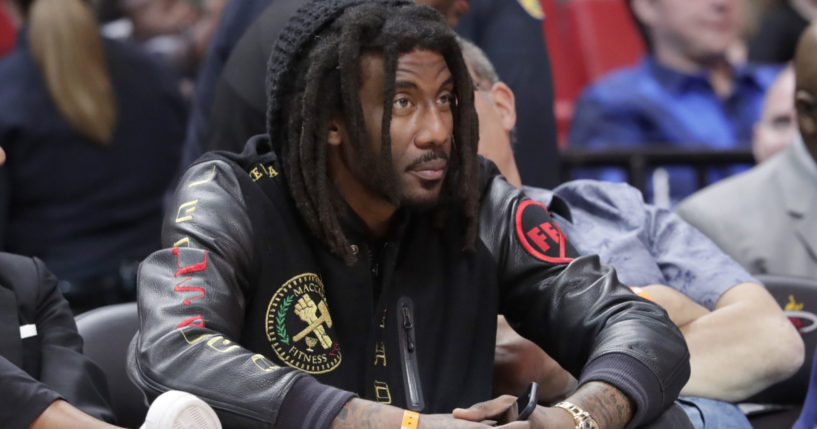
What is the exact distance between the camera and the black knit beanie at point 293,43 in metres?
2.29

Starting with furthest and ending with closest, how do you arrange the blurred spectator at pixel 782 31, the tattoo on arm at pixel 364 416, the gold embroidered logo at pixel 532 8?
the blurred spectator at pixel 782 31 → the gold embroidered logo at pixel 532 8 → the tattoo on arm at pixel 364 416

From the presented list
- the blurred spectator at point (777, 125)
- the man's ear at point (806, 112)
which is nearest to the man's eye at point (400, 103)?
the man's ear at point (806, 112)

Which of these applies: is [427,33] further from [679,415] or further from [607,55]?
[607,55]

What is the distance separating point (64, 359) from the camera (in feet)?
7.47

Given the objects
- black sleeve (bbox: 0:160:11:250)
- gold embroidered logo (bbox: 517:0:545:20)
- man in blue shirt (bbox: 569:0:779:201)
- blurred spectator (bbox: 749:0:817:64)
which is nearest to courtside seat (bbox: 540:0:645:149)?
man in blue shirt (bbox: 569:0:779:201)

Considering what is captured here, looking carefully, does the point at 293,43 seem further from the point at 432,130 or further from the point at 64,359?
the point at 64,359

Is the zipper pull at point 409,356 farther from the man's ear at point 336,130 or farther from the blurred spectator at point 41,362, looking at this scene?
the blurred spectator at point 41,362

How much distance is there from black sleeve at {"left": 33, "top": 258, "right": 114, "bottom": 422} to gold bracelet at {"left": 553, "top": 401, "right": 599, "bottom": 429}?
861 millimetres

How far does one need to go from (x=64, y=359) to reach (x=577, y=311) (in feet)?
3.29

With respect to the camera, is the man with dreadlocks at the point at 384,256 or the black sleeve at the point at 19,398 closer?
the black sleeve at the point at 19,398

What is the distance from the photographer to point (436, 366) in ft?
7.63

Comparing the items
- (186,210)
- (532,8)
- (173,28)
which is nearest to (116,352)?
(186,210)

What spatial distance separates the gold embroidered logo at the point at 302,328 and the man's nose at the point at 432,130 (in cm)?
34

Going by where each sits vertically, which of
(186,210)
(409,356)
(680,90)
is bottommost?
(680,90)
